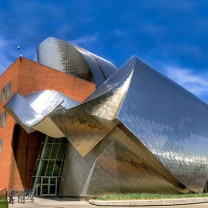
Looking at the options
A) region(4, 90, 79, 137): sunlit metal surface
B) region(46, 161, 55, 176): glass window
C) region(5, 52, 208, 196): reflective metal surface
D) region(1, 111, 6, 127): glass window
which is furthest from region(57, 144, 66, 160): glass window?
region(1, 111, 6, 127): glass window

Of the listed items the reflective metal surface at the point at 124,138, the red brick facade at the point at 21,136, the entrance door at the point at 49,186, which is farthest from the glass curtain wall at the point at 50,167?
the reflective metal surface at the point at 124,138

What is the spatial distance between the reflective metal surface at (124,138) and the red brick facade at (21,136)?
9.93 ft

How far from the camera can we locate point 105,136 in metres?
22.0

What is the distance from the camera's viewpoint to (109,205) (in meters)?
17.5

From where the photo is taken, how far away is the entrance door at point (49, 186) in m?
26.6

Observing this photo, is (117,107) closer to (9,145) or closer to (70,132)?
(70,132)

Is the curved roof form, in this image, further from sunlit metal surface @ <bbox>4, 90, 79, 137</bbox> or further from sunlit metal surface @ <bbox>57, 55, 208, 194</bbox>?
sunlit metal surface @ <bbox>4, 90, 79, 137</bbox>

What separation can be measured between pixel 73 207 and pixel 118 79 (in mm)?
11164

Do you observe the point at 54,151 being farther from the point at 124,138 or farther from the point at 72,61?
the point at 72,61

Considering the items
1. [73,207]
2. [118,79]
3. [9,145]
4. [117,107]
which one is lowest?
[73,207]

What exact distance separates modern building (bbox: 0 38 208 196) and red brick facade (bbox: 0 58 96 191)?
0.08 metres

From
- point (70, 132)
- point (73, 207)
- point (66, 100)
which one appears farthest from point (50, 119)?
point (73, 207)

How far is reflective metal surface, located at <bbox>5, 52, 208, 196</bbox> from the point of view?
70.8 ft

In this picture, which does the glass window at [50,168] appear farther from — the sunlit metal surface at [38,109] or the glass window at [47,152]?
the sunlit metal surface at [38,109]
